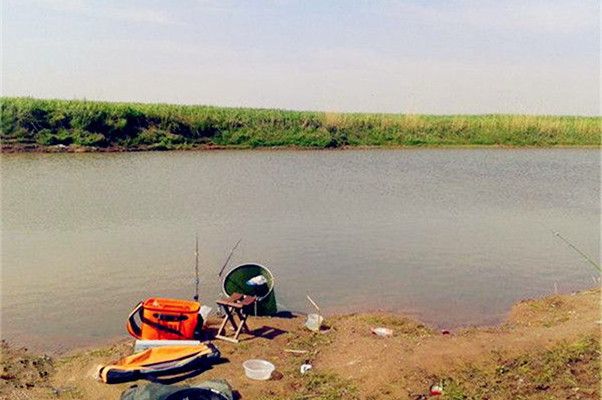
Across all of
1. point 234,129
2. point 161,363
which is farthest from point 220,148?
point 161,363

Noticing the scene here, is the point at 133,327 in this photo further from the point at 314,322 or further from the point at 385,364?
the point at 385,364

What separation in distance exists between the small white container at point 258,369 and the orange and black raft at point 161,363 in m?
0.62

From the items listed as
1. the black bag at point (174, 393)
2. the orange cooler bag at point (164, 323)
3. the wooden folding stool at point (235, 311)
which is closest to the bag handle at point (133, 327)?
the orange cooler bag at point (164, 323)

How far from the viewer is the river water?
468 inches

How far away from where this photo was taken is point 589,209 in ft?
74.4

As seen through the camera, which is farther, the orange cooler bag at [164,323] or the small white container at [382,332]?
the small white container at [382,332]

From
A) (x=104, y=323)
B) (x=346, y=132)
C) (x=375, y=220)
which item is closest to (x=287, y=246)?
(x=375, y=220)

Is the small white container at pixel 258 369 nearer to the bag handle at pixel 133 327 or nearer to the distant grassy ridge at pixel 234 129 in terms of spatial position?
the bag handle at pixel 133 327

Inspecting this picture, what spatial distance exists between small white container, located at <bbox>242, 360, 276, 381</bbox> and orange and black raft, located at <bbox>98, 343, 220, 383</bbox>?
624 mm

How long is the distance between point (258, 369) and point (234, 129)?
3692cm

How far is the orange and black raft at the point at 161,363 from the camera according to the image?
26.7ft

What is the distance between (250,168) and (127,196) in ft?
35.7

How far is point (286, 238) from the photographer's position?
16688 mm

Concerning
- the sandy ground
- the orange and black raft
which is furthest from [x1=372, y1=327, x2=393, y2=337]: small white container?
the orange and black raft
